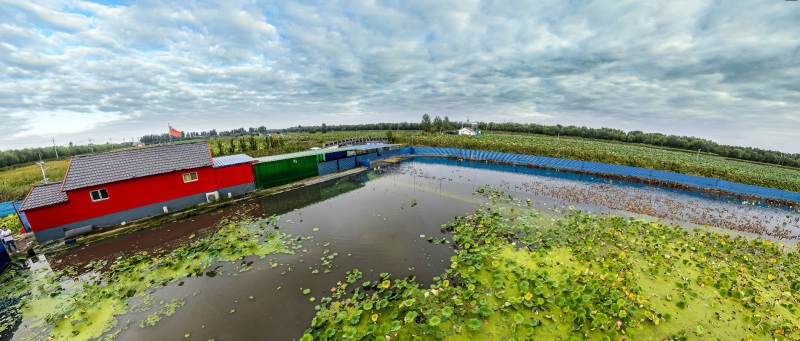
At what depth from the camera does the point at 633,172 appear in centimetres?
2564

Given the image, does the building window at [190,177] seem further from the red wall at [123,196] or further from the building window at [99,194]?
the building window at [99,194]

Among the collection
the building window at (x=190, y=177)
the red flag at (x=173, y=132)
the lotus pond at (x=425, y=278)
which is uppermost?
the red flag at (x=173, y=132)

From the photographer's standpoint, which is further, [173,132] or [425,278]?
[173,132]

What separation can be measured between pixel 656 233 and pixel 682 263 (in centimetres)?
297

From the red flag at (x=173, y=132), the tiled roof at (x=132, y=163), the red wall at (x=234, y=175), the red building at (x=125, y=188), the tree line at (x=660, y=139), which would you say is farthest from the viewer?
the tree line at (x=660, y=139)

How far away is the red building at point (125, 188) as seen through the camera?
13297mm

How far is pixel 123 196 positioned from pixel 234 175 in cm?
598

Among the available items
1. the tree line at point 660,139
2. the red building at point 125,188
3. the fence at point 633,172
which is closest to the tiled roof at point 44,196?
the red building at point 125,188

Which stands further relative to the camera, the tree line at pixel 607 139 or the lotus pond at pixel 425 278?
the tree line at pixel 607 139

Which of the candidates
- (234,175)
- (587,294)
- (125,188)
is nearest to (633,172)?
(587,294)

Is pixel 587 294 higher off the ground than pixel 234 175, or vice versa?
pixel 234 175

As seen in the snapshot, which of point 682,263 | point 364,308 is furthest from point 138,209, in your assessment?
point 682,263

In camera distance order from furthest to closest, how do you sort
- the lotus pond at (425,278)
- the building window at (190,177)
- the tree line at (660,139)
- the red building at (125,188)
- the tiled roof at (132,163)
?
the tree line at (660,139) → the building window at (190,177) → the tiled roof at (132,163) → the red building at (125,188) → the lotus pond at (425,278)

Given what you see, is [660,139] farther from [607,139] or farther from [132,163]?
[132,163]
